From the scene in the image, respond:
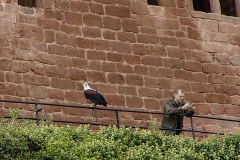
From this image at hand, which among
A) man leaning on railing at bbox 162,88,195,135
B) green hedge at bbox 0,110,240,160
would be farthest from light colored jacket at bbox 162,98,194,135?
green hedge at bbox 0,110,240,160

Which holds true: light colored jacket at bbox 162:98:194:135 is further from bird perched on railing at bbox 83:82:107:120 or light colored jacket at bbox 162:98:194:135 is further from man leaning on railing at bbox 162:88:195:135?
bird perched on railing at bbox 83:82:107:120

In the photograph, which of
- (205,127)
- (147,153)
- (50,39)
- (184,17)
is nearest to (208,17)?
(184,17)

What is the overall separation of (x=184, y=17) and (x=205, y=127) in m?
2.54

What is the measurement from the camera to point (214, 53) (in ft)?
81.5

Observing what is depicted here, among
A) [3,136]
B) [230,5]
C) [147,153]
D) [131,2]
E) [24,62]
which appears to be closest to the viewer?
[3,136]

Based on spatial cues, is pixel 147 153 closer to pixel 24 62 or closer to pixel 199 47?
pixel 24 62

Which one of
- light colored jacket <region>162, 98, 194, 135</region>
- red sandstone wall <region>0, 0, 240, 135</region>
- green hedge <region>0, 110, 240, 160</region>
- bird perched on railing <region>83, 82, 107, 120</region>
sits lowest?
green hedge <region>0, 110, 240, 160</region>

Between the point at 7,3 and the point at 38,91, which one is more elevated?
the point at 7,3

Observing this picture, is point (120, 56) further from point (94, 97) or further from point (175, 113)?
point (175, 113)

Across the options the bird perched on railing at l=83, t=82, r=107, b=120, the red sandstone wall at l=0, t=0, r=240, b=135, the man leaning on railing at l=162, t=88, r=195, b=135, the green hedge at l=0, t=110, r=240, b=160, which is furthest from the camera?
the red sandstone wall at l=0, t=0, r=240, b=135

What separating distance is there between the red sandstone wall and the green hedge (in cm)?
384

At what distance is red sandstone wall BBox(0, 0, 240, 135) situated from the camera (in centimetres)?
2186

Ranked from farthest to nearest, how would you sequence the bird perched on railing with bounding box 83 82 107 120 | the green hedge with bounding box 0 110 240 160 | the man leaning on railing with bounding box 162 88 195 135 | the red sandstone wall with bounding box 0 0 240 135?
1. the red sandstone wall with bounding box 0 0 240 135
2. the bird perched on railing with bounding box 83 82 107 120
3. the man leaning on railing with bounding box 162 88 195 135
4. the green hedge with bounding box 0 110 240 160

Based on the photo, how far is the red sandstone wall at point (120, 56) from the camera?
21.9 metres
